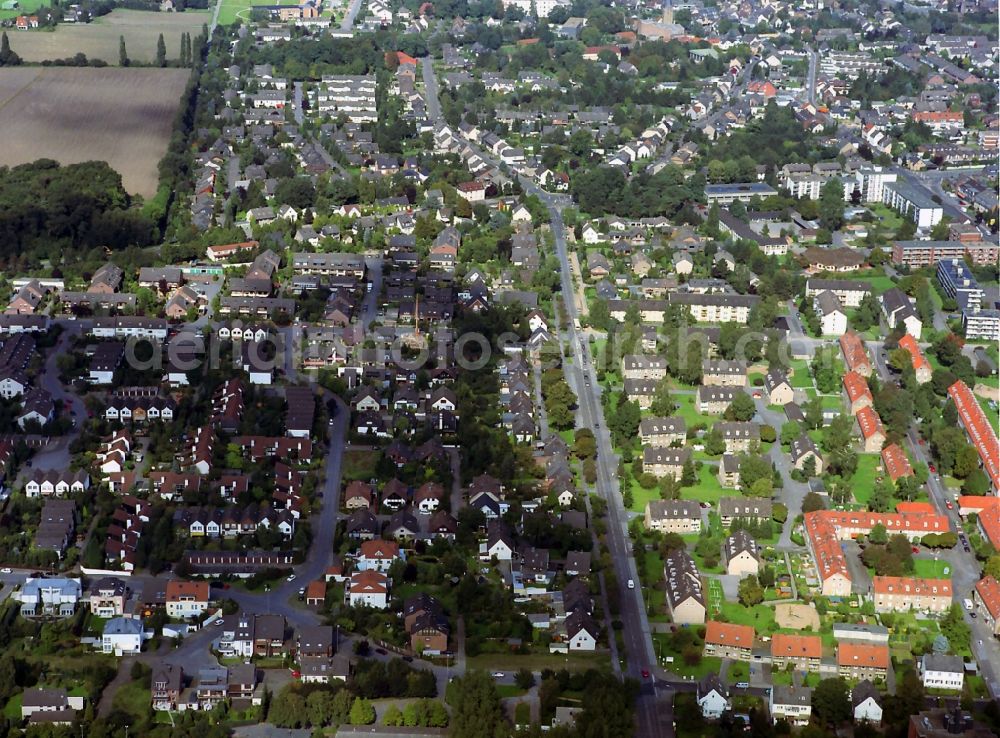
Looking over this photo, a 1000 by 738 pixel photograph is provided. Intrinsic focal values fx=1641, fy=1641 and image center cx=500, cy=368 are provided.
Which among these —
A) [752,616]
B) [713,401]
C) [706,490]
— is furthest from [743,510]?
[713,401]

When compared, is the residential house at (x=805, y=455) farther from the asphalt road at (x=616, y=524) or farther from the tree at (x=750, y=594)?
the tree at (x=750, y=594)

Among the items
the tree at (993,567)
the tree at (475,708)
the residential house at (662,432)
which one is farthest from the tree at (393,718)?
the residential house at (662,432)

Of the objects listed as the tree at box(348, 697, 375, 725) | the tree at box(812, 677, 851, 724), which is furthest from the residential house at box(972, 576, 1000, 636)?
the tree at box(348, 697, 375, 725)

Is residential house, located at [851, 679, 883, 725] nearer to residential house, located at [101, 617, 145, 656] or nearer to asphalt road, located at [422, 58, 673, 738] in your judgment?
asphalt road, located at [422, 58, 673, 738]

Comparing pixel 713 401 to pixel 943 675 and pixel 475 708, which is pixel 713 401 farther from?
pixel 475 708

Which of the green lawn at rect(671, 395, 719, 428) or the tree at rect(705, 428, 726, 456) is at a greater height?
the tree at rect(705, 428, 726, 456)

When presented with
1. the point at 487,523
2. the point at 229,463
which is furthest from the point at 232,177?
the point at 487,523
